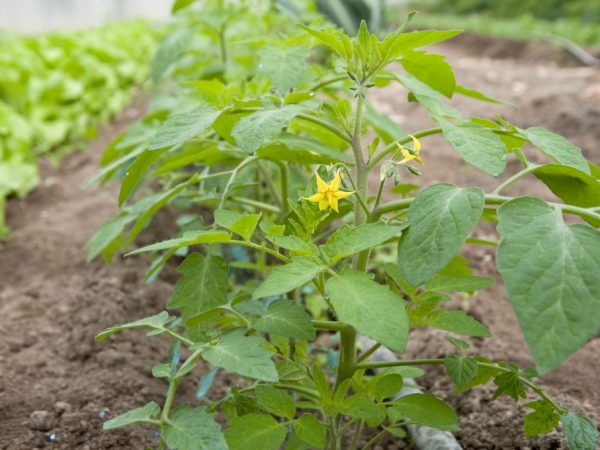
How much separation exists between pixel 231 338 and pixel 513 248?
0.46m

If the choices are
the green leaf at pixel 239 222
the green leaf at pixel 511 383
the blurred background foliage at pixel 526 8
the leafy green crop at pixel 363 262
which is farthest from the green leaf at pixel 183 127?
the blurred background foliage at pixel 526 8

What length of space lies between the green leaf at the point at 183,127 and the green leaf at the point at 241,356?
34 centimetres

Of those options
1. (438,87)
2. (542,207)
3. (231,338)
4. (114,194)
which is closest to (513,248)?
(542,207)

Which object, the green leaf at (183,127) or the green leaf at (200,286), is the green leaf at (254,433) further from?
the green leaf at (183,127)

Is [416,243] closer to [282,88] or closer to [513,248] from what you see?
[513,248]

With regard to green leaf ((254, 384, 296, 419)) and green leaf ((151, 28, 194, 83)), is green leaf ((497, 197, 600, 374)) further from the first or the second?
green leaf ((151, 28, 194, 83))

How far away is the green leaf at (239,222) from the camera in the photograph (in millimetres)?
1184

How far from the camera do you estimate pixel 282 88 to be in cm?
142

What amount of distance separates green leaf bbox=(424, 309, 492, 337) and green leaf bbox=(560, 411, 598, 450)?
0.22 m

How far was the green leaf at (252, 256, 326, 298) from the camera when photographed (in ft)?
3.31

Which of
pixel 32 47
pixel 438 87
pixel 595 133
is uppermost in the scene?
pixel 438 87

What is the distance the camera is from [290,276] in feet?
3.49

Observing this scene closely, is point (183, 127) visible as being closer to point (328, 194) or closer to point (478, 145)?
point (328, 194)

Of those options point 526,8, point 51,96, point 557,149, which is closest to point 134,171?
point 557,149
